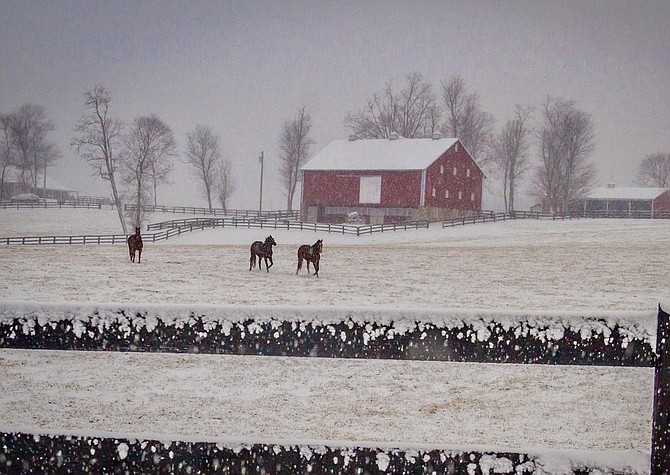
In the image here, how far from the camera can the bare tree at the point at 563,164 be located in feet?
12.9

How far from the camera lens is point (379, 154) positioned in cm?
452

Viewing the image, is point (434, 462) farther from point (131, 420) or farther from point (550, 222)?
point (550, 222)

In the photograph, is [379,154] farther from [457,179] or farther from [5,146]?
[5,146]

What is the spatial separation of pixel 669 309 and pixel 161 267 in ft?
14.7

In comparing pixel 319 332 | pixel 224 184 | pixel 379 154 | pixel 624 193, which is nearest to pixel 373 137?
pixel 379 154

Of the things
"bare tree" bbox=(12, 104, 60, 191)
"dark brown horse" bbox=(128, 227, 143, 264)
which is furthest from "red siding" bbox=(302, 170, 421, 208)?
"bare tree" bbox=(12, 104, 60, 191)

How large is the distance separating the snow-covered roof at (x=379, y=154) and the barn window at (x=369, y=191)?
0.08 metres

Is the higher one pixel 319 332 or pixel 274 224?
pixel 274 224

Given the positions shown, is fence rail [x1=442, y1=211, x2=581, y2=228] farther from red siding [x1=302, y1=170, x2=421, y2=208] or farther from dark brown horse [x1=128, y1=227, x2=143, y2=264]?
dark brown horse [x1=128, y1=227, x2=143, y2=264]

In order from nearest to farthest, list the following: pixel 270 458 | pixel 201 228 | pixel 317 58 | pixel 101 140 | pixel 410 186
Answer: pixel 270 458 → pixel 101 140 → pixel 201 228 → pixel 410 186 → pixel 317 58

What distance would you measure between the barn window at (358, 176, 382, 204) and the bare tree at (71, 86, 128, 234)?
1.59 meters

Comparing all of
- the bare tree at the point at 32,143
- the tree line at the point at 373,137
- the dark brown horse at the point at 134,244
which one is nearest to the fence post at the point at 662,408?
the tree line at the point at 373,137

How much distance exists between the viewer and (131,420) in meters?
3.36

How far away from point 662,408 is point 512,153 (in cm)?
355
